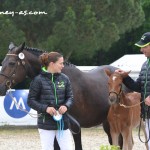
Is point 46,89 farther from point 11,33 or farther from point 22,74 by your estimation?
point 11,33

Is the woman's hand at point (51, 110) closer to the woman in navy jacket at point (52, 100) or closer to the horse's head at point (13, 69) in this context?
the woman in navy jacket at point (52, 100)

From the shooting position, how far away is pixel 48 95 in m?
6.62

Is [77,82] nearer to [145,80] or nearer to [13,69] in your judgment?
[13,69]

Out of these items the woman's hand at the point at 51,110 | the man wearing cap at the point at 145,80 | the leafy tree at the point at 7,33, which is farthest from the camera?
the leafy tree at the point at 7,33

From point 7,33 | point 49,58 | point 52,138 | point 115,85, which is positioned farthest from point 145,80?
point 7,33

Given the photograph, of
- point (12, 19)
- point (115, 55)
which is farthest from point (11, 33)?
point (115, 55)

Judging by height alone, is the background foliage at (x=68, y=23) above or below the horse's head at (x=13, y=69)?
below

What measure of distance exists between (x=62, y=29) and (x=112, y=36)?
90.4 inches

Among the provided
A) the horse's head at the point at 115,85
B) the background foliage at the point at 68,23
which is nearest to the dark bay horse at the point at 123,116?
the horse's head at the point at 115,85

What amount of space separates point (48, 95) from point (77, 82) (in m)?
1.56

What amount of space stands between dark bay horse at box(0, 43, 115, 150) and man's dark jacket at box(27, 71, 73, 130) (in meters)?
1.02

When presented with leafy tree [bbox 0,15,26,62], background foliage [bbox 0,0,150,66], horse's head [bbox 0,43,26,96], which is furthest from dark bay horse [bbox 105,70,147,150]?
background foliage [bbox 0,0,150,66]

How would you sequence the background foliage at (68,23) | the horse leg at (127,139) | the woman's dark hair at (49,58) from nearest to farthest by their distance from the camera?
the woman's dark hair at (49,58) → the horse leg at (127,139) → the background foliage at (68,23)

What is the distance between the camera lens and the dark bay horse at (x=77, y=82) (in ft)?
25.2
